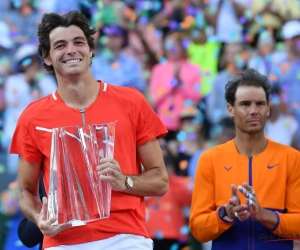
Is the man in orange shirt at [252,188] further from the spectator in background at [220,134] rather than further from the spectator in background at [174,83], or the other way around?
the spectator in background at [174,83]

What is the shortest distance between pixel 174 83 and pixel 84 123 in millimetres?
3118

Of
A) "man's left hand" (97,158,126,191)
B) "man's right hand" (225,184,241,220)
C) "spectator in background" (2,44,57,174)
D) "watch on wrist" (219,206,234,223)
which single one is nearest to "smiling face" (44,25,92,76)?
"man's left hand" (97,158,126,191)

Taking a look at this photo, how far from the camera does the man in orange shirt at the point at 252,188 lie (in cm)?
351

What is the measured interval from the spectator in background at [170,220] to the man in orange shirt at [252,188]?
192cm

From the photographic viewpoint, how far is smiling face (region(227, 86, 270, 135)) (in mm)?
3738

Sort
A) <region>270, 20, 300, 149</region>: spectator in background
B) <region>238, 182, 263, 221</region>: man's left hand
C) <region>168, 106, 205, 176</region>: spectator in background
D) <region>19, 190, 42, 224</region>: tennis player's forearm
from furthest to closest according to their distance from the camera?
<region>270, 20, 300, 149</region>: spectator in background
<region>168, 106, 205, 176</region>: spectator in background
<region>238, 182, 263, 221</region>: man's left hand
<region>19, 190, 42, 224</region>: tennis player's forearm

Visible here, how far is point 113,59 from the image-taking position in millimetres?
6168

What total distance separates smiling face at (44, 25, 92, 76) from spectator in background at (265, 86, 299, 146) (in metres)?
3.06

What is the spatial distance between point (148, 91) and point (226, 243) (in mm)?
2648

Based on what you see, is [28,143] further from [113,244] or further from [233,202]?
[233,202]

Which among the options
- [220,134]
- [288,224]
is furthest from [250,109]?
[220,134]

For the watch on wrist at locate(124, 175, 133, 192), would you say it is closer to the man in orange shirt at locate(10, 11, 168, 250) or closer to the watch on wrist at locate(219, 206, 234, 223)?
→ the man in orange shirt at locate(10, 11, 168, 250)

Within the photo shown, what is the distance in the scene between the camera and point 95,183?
2865 millimetres

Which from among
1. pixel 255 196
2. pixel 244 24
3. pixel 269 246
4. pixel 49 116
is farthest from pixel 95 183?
pixel 244 24
